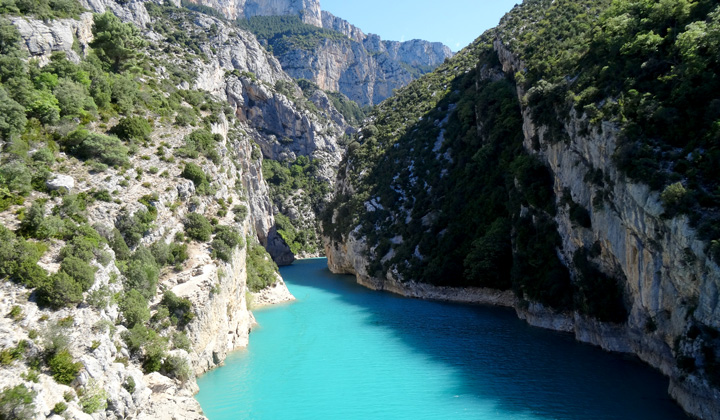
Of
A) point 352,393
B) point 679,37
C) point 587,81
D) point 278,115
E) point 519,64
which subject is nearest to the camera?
point 352,393

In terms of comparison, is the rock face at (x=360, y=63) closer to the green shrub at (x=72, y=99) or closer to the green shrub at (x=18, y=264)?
the green shrub at (x=72, y=99)

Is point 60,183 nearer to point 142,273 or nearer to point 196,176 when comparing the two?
point 142,273

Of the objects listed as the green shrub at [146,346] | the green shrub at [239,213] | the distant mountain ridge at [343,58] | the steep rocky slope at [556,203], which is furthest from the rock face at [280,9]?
the green shrub at [146,346]

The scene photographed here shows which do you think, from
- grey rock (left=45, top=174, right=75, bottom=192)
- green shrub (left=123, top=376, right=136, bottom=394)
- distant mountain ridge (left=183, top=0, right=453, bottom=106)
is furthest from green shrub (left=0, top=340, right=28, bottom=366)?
distant mountain ridge (left=183, top=0, right=453, bottom=106)

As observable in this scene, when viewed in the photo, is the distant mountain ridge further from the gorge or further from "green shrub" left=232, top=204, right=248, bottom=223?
"green shrub" left=232, top=204, right=248, bottom=223

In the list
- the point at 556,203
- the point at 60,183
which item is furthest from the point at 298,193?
the point at 60,183

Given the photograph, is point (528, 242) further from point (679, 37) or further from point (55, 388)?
point (55, 388)

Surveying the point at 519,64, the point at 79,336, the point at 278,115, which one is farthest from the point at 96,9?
the point at 79,336
